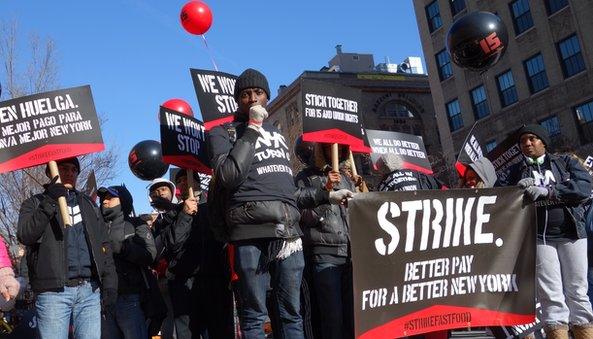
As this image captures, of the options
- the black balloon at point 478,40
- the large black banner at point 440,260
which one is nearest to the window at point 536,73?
the black balloon at point 478,40

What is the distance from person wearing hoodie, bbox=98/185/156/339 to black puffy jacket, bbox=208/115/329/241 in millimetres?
1658

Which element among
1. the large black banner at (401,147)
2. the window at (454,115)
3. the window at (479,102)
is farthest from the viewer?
the window at (454,115)

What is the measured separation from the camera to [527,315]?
172 inches

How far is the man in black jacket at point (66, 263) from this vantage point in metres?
3.79

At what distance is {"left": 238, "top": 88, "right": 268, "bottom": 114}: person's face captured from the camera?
4.09 meters

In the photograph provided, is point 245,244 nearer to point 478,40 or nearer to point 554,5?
point 478,40

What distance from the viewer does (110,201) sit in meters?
5.09

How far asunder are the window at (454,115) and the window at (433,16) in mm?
4460

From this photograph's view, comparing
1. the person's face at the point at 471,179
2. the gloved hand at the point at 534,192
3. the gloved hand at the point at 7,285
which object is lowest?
the gloved hand at the point at 534,192

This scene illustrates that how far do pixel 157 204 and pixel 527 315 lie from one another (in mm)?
3510

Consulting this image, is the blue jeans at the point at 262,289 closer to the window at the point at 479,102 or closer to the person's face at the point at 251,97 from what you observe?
the person's face at the point at 251,97

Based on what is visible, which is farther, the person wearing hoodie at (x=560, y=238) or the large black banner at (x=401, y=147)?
the large black banner at (x=401, y=147)

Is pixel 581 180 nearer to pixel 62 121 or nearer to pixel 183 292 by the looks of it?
pixel 183 292

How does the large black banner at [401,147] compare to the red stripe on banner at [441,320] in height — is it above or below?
above
